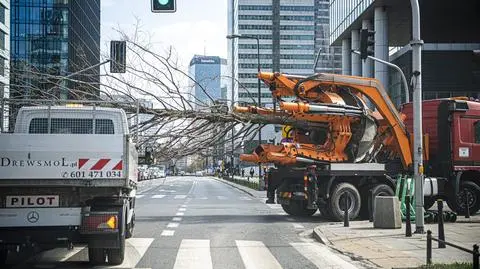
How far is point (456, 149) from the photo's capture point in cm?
1861

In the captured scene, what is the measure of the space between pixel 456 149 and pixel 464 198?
5.07 ft

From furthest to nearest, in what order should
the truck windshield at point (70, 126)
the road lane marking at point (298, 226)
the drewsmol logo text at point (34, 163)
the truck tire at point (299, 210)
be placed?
the truck tire at point (299, 210), the road lane marking at point (298, 226), the truck windshield at point (70, 126), the drewsmol logo text at point (34, 163)

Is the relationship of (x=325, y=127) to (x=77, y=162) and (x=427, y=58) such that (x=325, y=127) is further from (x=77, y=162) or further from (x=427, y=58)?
(x=427, y=58)

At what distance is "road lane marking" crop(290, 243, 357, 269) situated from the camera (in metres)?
10.1

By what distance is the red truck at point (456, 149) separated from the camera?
1858 cm

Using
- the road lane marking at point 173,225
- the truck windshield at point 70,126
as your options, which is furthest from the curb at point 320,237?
the truck windshield at point 70,126

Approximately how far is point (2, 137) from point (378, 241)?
7650mm

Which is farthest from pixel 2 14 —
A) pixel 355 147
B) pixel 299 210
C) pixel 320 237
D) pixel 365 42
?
pixel 320 237

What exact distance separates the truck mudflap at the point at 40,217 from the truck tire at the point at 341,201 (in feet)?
33.4

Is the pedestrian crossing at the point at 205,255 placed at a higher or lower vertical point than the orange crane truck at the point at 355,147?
lower

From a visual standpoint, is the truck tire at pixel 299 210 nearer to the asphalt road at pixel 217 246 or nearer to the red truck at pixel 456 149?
the asphalt road at pixel 217 246

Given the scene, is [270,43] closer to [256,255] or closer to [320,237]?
[320,237]

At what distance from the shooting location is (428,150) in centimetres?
1912

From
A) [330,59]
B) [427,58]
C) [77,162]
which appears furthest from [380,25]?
[330,59]
